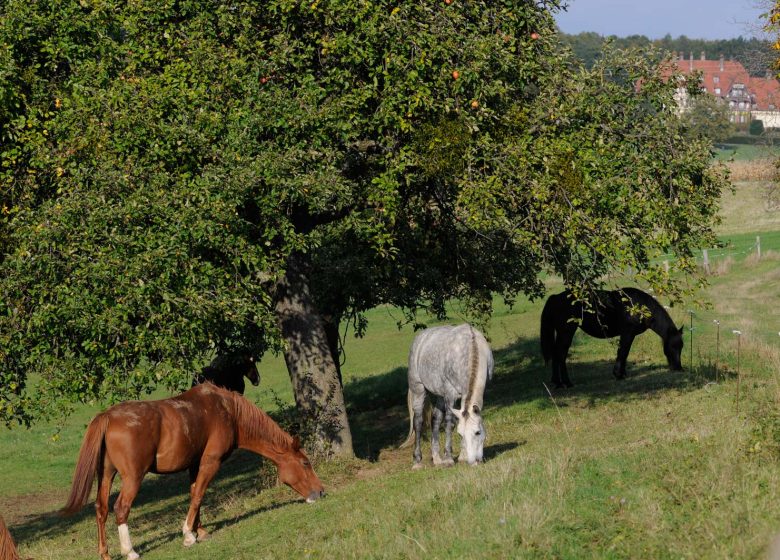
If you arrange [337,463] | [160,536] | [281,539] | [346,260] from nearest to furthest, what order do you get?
1. [281,539]
2. [160,536]
3. [337,463]
4. [346,260]

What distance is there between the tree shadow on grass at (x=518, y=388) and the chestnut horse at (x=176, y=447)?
5235mm

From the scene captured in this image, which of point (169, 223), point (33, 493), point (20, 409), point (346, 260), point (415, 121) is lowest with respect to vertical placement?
point (33, 493)

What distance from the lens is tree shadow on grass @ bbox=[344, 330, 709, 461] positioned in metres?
24.0

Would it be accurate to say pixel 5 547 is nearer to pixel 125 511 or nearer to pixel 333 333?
pixel 125 511

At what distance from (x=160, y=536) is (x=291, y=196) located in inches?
242

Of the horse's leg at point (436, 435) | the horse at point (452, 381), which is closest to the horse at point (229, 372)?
the horse at point (452, 381)

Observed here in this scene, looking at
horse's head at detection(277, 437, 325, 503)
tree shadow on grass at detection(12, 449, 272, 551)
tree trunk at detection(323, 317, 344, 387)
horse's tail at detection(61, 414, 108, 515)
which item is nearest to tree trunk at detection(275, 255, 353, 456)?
tree shadow on grass at detection(12, 449, 272, 551)

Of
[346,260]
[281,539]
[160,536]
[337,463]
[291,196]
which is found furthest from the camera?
[346,260]

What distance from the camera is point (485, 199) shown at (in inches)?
733

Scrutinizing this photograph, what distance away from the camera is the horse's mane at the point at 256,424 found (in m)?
16.3

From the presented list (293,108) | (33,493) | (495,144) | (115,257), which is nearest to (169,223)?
(115,257)

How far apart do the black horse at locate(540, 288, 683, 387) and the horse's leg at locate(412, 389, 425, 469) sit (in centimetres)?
742

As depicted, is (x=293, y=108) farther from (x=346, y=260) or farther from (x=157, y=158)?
(x=346, y=260)

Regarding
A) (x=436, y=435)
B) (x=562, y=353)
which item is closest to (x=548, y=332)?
(x=562, y=353)
